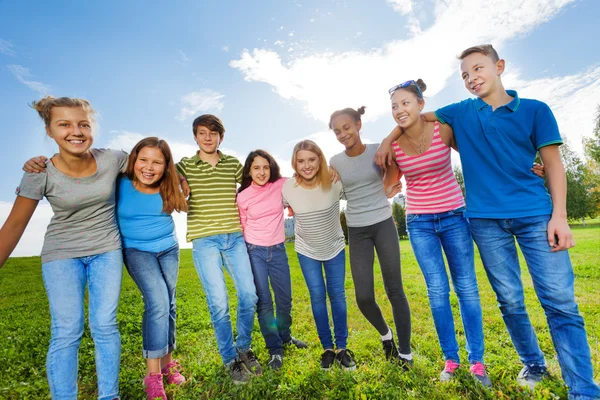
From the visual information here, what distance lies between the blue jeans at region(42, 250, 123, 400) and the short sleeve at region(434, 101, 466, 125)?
11.9ft

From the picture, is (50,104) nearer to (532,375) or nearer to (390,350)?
(390,350)

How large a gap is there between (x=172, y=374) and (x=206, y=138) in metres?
2.87

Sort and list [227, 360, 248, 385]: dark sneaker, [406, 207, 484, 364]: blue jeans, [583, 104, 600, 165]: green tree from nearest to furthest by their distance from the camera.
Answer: [406, 207, 484, 364]: blue jeans → [227, 360, 248, 385]: dark sneaker → [583, 104, 600, 165]: green tree

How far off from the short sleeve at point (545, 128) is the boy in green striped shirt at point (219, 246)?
10.7 feet

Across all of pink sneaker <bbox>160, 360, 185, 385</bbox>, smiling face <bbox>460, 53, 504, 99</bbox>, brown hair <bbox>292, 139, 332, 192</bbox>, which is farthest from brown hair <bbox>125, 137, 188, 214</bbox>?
smiling face <bbox>460, 53, 504, 99</bbox>

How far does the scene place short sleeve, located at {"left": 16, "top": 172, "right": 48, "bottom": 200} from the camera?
312cm

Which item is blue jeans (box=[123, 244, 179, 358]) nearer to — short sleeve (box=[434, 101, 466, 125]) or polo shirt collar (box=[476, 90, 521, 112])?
short sleeve (box=[434, 101, 466, 125])

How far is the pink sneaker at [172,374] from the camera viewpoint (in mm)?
3901

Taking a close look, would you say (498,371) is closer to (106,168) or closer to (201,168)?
(201,168)

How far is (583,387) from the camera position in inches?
113

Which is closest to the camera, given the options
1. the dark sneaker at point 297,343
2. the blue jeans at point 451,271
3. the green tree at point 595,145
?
the blue jeans at point 451,271

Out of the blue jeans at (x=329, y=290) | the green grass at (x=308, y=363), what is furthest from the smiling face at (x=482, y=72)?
the green grass at (x=308, y=363)

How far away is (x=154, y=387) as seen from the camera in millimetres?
3457

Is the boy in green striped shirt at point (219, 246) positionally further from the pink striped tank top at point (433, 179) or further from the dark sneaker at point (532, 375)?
the dark sneaker at point (532, 375)
